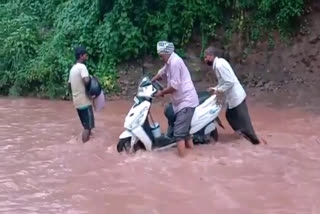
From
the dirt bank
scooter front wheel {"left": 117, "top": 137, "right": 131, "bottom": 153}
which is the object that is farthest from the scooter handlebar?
the dirt bank

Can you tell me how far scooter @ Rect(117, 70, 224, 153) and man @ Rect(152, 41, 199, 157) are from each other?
0.58ft

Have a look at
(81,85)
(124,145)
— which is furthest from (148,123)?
(81,85)

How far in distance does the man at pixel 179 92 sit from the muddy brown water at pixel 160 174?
0.33 metres

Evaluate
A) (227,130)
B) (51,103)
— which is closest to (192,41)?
(51,103)

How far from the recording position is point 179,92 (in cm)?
816

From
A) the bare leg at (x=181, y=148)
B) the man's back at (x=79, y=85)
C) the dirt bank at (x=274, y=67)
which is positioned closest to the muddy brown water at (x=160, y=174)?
the bare leg at (x=181, y=148)

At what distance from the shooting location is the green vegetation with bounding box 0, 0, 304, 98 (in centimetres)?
1368

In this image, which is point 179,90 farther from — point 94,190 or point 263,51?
point 263,51

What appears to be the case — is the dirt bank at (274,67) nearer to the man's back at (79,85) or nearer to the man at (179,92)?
the man at (179,92)

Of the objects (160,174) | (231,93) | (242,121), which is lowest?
(160,174)

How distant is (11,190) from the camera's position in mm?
7145

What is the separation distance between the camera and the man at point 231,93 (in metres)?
8.23

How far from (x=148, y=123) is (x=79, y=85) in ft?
3.90

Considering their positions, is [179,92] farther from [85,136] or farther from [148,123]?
[85,136]
